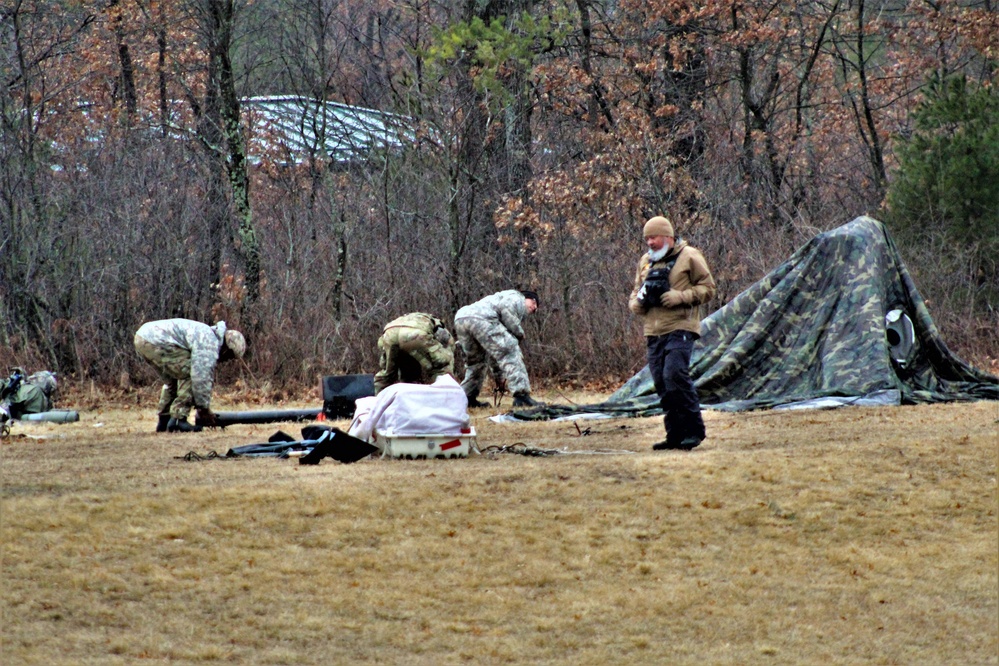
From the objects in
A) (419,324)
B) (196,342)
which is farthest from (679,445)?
(196,342)

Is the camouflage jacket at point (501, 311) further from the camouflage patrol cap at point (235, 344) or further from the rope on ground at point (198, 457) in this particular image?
the rope on ground at point (198, 457)

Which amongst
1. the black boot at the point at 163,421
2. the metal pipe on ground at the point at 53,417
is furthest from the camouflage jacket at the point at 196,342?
the metal pipe on ground at the point at 53,417

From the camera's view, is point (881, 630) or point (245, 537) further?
point (245, 537)

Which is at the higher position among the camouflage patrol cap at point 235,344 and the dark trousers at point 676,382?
the camouflage patrol cap at point 235,344

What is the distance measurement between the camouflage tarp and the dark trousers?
3157 millimetres

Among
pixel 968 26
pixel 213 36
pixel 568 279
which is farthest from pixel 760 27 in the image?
pixel 213 36

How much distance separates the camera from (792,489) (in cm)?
1047

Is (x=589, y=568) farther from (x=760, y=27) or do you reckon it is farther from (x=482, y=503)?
(x=760, y=27)

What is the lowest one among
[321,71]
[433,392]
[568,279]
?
[433,392]

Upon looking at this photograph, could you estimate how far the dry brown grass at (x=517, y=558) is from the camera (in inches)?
308

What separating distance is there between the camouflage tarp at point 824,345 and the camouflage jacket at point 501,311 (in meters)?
1.29

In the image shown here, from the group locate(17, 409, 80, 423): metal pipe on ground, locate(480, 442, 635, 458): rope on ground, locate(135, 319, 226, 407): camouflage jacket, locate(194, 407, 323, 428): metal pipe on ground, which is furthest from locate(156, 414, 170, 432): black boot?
locate(480, 442, 635, 458): rope on ground

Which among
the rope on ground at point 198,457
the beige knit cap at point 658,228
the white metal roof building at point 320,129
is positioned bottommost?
the rope on ground at point 198,457

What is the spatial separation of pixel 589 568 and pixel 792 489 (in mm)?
2252
